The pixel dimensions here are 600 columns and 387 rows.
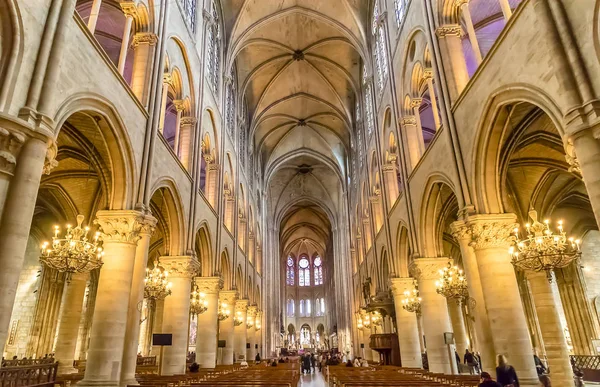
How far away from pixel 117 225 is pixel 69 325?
26.4 ft

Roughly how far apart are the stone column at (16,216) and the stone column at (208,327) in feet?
38.9

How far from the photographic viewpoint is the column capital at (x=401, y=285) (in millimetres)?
17125

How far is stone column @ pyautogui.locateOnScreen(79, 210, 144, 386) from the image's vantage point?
333 inches

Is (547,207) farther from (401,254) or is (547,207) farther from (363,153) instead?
(363,153)

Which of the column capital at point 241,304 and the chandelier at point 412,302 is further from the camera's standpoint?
the column capital at point 241,304

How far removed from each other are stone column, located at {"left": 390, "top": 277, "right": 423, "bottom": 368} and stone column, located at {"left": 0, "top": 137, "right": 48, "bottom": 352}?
47.9ft

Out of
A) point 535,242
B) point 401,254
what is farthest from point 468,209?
point 401,254

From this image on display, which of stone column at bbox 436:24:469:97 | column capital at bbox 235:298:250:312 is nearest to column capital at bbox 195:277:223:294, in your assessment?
column capital at bbox 235:298:250:312

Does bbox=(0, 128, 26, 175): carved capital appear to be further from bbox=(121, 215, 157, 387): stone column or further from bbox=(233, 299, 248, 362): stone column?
bbox=(233, 299, 248, 362): stone column

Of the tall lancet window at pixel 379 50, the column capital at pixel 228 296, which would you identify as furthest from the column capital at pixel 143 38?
the column capital at pixel 228 296

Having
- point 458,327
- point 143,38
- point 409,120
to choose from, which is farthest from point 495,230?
point 458,327

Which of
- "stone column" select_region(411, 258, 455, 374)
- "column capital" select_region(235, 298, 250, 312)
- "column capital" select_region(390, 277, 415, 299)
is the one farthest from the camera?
"column capital" select_region(235, 298, 250, 312)

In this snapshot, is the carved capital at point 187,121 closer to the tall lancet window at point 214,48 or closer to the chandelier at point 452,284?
the tall lancet window at point 214,48

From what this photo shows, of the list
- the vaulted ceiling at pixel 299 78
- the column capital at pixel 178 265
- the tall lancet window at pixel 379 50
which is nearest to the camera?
the column capital at pixel 178 265
